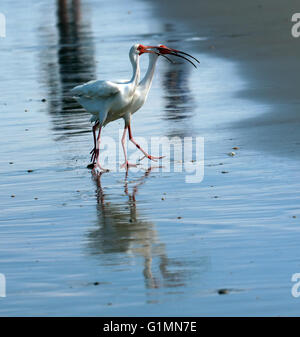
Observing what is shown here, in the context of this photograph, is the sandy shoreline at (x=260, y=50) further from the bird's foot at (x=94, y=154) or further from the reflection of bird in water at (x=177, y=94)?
the bird's foot at (x=94, y=154)

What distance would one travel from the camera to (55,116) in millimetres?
13312

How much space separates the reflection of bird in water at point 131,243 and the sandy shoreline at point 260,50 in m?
2.40

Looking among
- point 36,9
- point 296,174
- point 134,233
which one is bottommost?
point 134,233

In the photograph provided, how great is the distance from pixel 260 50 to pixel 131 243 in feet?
37.7

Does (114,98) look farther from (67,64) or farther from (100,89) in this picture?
(67,64)

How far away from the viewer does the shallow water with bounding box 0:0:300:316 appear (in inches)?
231

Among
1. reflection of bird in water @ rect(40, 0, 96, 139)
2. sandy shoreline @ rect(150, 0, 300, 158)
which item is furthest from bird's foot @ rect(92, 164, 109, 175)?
reflection of bird in water @ rect(40, 0, 96, 139)

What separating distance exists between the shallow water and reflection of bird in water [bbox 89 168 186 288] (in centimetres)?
1

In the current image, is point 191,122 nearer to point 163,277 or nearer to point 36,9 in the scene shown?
point 163,277

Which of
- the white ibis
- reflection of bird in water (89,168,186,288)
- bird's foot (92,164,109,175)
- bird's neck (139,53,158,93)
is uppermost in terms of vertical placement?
bird's neck (139,53,158,93)

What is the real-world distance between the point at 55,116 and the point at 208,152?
376 cm

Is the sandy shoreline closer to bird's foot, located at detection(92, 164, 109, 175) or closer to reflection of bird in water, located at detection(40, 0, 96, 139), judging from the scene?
bird's foot, located at detection(92, 164, 109, 175)

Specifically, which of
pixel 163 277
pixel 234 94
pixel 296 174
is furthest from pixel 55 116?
pixel 163 277

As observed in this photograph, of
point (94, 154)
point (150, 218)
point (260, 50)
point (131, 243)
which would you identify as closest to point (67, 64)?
point (260, 50)
